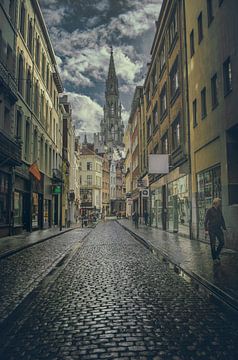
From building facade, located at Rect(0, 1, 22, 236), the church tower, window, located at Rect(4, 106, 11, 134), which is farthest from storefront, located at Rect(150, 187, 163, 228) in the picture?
the church tower

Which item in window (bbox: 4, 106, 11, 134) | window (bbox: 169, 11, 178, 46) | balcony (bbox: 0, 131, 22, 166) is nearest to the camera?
balcony (bbox: 0, 131, 22, 166)

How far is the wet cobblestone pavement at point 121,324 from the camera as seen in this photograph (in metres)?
4.09

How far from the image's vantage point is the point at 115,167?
5153 inches

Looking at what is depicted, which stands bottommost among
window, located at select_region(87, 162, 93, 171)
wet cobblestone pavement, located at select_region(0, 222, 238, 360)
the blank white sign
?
wet cobblestone pavement, located at select_region(0, 222, 238, 360)

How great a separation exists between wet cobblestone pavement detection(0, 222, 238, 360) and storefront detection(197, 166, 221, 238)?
28.1 feet

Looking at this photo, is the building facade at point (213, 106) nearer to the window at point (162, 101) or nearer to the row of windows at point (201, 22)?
the row of windows at point (201, 22)

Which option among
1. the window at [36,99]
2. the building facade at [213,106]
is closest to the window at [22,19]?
the window at [36,99]

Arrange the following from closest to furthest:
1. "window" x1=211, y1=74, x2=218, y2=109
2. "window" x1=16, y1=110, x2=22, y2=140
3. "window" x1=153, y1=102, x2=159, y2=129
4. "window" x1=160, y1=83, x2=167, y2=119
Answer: "window" x1=211, y1=74, x2=218, y2=109 < "window" x1=16, y1=110, x2=22, y2=140 < "window" x1=160, y1=83, x2=167, y2=119 < "window" x1=153, y1=102, x2=159, y2=129

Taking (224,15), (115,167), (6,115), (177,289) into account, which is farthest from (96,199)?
(177,289)

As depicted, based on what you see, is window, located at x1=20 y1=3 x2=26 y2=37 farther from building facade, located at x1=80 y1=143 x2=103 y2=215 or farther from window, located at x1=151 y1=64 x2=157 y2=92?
building facade, located at x1=80 y1=143 x2=103 y2=215

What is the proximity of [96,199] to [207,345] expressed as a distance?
98773 mm

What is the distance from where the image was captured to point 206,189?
704 inches

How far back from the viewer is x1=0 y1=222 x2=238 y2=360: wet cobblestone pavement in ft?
13.4

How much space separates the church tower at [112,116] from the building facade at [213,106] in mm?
133057
